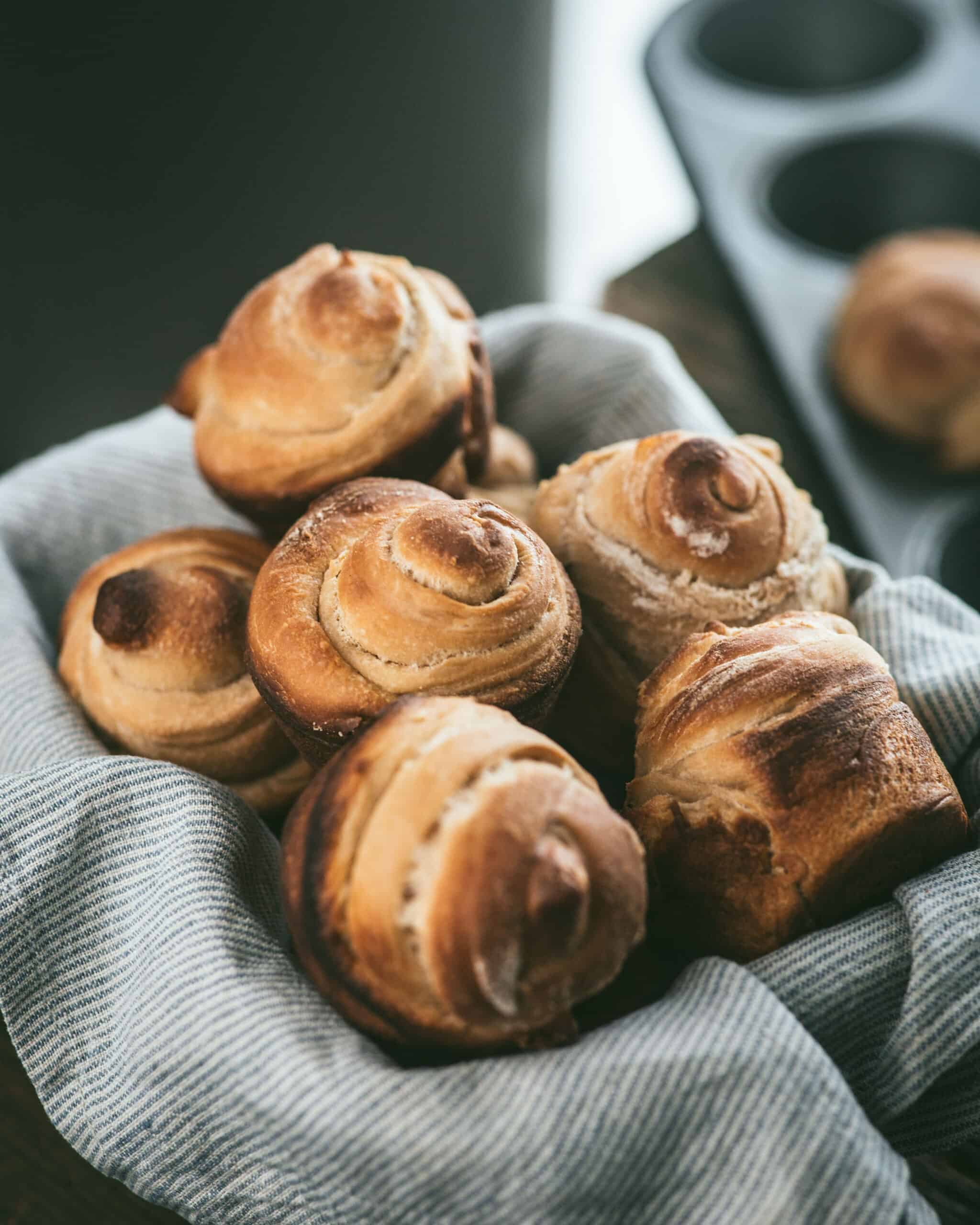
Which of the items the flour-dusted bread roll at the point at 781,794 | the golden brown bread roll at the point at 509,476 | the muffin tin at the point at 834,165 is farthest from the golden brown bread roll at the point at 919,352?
the flour-dusted bread roll at the point at 781,794

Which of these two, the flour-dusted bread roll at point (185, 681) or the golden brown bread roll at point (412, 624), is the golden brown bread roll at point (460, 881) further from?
the flour-dusted bread roll at point (185, 681)

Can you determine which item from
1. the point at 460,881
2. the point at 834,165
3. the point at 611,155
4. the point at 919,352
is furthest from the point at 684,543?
the point at 611,155

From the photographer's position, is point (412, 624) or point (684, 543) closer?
point (412, 624)

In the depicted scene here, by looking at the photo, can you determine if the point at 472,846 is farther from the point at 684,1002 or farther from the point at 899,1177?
the point at 899,1177

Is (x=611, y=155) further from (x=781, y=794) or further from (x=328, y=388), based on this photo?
(x=781, y=794)

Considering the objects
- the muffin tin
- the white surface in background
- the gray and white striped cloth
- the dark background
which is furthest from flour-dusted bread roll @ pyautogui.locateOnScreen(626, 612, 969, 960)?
the white surface in background

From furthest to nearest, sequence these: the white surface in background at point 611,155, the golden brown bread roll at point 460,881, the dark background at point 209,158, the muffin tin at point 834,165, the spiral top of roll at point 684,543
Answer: the white surface in background at point 611,155
the muffin tin at point 834,165
the dark background at point 209,158
the spiral top of roll at point 684,543
the golden brown bread roll at point 460,881
